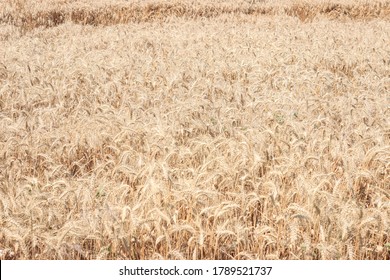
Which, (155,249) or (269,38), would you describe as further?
(269,38)

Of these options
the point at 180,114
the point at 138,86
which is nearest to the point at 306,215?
the point at 180,114

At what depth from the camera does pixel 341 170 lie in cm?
316

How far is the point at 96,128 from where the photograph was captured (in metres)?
3.93

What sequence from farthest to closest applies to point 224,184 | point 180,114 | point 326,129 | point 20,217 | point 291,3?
point 291,3
point 180,114
point 326,129
point 224,184
point 20,217

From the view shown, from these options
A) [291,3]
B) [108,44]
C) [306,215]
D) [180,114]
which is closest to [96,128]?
[180,114]

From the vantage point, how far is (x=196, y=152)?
Answer: 11.5ft

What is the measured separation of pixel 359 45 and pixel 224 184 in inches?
232

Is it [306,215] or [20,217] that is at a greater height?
[306,215]

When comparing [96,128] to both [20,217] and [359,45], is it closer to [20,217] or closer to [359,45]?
[20,217]

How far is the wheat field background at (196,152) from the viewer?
2424 mm

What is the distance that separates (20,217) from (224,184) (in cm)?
127

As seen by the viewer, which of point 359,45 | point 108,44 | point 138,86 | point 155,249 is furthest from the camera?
point 108,44

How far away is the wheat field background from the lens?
7.95ft

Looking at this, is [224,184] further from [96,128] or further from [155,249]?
[96,128]
